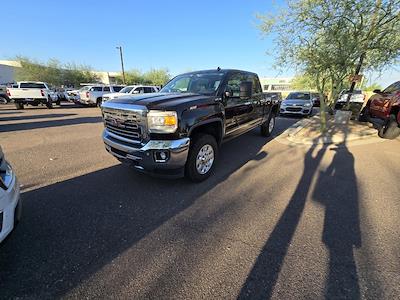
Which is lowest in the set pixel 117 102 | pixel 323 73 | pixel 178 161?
pixel 178 161

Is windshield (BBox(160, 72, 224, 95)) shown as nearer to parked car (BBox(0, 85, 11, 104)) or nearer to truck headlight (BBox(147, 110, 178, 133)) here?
truck headlight (BBox(147, 110, 178, 133))

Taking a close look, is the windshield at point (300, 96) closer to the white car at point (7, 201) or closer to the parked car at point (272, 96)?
the parked car at point (272, 96)

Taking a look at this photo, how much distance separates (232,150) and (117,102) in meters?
3.35

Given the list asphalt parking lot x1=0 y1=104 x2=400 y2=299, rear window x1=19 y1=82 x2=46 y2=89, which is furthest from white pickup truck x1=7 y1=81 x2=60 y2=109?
asphalt parking lot x1=0 y1=104 x2=400 y2=299

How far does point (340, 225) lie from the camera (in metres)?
2.82

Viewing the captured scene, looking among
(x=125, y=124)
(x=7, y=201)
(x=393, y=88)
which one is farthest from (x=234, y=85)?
(x=393, y=88)

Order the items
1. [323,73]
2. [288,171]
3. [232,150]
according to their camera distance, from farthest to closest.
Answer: [323,73] → [232,150] → [288,171]

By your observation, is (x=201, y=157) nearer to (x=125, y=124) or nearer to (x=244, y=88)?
(x=125, y=124)

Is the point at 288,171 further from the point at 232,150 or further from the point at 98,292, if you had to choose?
the point at 98,292

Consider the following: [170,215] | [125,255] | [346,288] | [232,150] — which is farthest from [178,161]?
[232,150]

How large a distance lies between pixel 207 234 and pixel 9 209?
198cm

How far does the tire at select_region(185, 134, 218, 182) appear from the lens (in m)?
3.64

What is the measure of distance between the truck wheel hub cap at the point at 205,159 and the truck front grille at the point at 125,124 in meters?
1.07

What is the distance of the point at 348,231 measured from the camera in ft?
8.85
